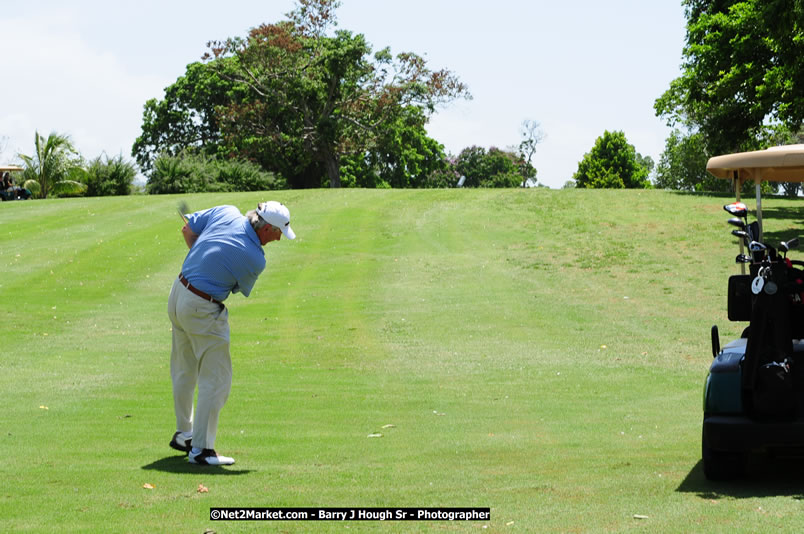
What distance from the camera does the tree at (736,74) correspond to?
30.3 m

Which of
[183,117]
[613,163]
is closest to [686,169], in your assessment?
[613,163]

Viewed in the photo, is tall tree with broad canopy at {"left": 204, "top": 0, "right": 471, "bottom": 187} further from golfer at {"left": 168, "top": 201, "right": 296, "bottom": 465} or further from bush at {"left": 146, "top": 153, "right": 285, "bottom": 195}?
golfer at {"left": 168, "top": 201, "right": 296, "bottom": 465}

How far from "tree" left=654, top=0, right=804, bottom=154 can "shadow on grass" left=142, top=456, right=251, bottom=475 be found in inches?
986

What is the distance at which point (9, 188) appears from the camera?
44438 mm

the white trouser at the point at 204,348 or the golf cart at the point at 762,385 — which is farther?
the white trouser at the point at 204,348

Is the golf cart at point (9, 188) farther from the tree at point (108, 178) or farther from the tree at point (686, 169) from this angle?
the tree at point (686, 169)

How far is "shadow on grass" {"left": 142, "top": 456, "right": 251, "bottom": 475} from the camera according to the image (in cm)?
673

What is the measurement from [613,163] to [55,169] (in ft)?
177

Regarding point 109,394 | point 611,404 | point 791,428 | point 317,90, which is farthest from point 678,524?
point 317,90

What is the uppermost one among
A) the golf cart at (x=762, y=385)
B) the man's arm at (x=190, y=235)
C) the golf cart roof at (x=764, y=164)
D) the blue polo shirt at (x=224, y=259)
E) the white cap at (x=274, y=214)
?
the golf cart roof at (x=764, y=164)

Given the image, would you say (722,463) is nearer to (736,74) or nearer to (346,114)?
(736,74)

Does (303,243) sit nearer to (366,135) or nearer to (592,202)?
(592,202)

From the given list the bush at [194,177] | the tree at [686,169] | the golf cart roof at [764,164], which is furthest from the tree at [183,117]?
the golf cart roof at [764,164]

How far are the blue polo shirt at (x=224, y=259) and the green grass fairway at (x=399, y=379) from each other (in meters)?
1.38
